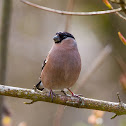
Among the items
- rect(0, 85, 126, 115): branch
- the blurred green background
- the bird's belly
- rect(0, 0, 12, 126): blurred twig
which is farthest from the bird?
the blurred green background

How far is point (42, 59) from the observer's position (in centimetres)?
979

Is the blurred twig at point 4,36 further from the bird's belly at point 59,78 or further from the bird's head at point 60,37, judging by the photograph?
the bird's head at point 60,37

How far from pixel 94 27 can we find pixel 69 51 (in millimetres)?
2902

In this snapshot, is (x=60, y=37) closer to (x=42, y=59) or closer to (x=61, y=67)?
(x=61, y=67)

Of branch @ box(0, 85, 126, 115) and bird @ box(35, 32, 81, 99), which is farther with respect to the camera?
bird @ box(35, 32, 81, 99)

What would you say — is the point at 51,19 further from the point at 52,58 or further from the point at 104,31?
the point at 52,58

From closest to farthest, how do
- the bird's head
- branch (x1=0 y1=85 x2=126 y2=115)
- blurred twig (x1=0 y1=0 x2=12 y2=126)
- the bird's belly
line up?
branch (x1=0 y1=85 x2=126 y2=115), the bird's belly, blurred twig (x1=0 y1=0 x2=12 y2=126), the bird's head

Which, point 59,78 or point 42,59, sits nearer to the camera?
point 59,78

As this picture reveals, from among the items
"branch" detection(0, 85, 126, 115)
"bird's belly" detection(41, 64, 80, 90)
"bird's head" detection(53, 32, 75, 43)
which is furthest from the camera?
"bird's head" detection(53, 32, 75, 43)

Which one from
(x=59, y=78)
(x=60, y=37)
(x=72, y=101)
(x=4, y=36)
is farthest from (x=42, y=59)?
(x=72, y=101)

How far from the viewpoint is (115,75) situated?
793cm

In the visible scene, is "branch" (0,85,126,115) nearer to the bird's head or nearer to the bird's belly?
the bird's belly

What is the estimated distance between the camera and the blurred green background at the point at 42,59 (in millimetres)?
8648

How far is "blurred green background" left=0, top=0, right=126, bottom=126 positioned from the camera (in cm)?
865
